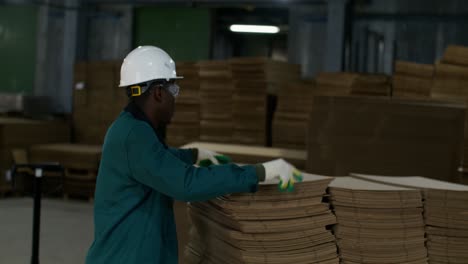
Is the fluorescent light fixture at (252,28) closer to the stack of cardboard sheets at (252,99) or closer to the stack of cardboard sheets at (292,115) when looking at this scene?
the stack of cardboard sheets at (252,99)

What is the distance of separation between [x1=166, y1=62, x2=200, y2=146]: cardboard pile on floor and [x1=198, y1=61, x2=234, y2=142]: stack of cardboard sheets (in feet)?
0.66

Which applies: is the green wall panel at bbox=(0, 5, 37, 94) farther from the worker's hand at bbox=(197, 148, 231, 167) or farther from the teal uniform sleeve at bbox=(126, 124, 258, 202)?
the teal uniform sleeve at bbox=(126, 124, 258, 202)

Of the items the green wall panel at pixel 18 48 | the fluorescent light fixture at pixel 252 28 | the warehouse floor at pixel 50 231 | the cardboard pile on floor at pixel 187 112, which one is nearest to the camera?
the warehouse floor at pixel 50 231

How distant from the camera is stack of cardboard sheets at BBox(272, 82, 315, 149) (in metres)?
8.24

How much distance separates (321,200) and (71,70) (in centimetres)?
1020

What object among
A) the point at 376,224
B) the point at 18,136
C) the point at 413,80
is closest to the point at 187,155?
the point at 376,224

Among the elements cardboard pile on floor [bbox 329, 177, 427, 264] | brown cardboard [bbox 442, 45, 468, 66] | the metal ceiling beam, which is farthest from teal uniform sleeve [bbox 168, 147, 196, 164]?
the metal ceiling beam

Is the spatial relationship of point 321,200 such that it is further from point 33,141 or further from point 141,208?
point 33,141

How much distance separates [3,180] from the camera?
32.2ft

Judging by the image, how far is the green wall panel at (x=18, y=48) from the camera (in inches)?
499

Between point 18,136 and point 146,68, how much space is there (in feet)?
26.2

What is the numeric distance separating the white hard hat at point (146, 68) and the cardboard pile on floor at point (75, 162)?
285 inches

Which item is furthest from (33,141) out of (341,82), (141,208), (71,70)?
(141,208)

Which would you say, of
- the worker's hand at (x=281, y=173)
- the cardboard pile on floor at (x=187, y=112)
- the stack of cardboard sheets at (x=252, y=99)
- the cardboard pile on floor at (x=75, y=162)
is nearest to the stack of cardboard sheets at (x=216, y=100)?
the stack of cardboard sheets at (x=252, y=99)
